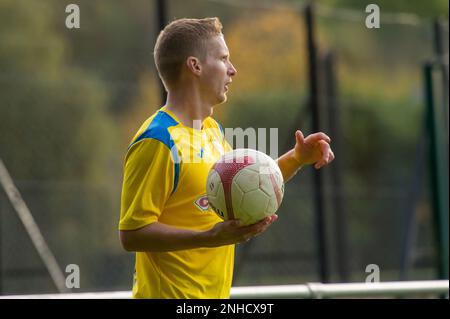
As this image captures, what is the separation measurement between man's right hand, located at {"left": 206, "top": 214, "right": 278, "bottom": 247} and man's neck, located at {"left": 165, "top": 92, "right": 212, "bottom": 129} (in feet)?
1.69

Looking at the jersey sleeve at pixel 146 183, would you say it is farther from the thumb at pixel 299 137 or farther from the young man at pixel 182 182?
the thumb at pixel 299 137

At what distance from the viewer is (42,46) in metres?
8.52

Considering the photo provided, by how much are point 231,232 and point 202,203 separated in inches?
12.7

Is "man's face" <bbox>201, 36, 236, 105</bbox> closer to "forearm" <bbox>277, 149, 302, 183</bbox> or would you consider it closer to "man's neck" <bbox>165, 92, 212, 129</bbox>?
"man's neck" <bbox>165, 92, 212, 129</bbox>

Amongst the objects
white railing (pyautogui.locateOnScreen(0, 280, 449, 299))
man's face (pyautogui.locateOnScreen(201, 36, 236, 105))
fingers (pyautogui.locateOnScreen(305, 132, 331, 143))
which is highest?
man's face (pyautogui.locateOnScreen(201, 36, 236, 105))

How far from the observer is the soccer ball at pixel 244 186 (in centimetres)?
333

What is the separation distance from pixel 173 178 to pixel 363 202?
755 centimetres

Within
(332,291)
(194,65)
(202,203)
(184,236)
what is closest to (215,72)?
(194,65)

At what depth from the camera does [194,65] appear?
143 inches

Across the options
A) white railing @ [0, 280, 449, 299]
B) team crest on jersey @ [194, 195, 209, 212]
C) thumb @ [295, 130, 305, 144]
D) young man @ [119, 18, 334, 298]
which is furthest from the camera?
white railing @ [0, 280, 449, 299]

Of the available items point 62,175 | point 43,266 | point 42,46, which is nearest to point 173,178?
point 43,266

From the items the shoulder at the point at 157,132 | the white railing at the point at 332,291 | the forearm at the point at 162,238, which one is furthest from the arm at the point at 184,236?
the white railing at the point at 332,291

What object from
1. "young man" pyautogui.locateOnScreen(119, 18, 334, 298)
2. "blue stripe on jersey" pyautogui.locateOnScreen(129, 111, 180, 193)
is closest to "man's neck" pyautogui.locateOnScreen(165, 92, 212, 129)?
"young man" pyautogui.locateOnScreen(119, 18, 334, 298)

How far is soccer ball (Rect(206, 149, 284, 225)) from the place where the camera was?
3.33 m
